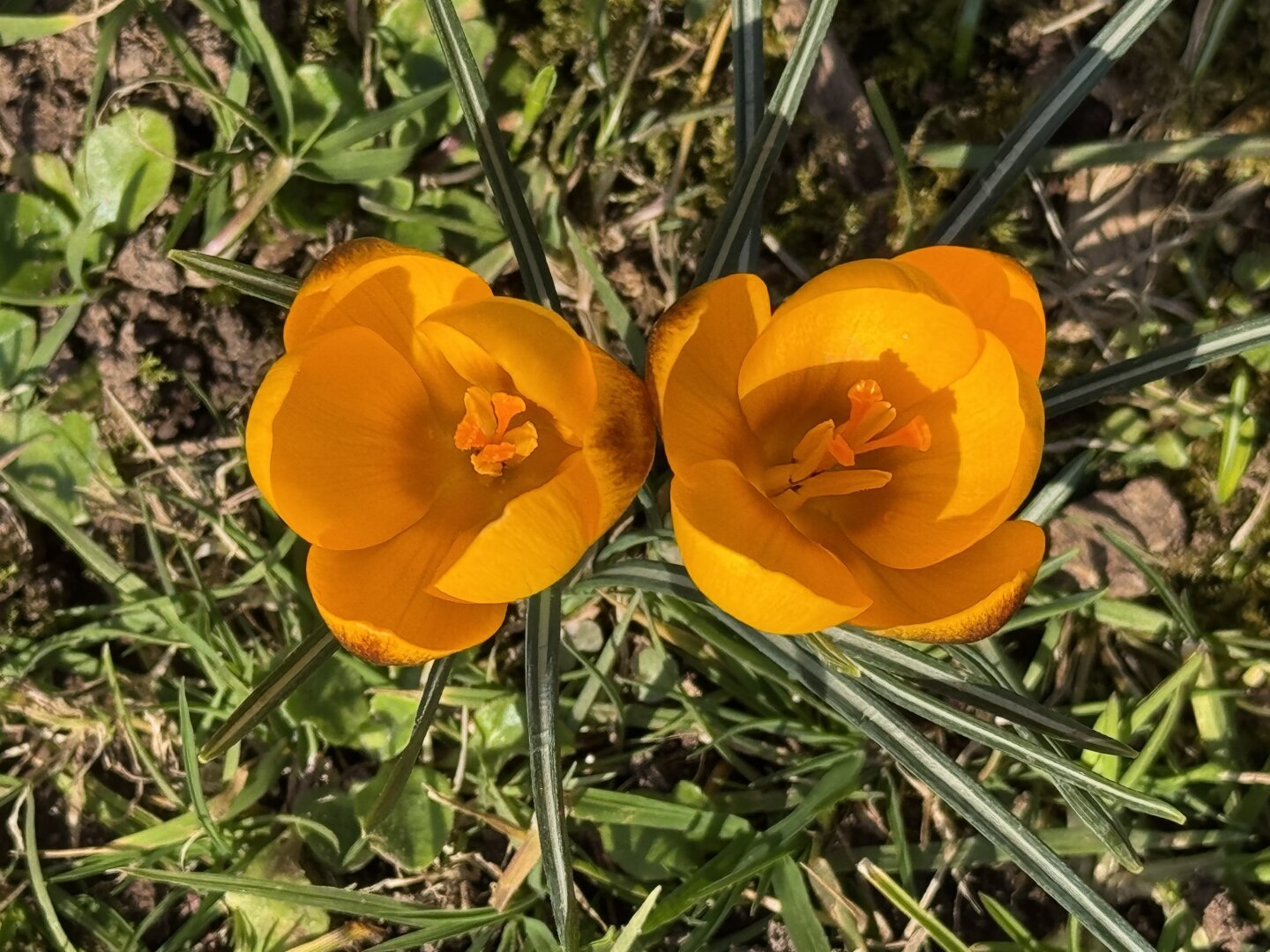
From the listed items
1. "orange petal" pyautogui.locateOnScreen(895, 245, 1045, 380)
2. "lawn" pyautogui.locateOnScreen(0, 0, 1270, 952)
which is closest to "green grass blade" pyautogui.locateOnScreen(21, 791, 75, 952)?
"lawn" pyautogui.locateOnScreen(0, 0, 1270, 952)

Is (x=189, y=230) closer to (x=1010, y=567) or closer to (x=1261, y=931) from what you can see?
(x=1010, y=567)

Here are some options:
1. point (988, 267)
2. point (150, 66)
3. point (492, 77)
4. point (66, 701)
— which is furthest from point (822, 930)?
point (150, 66)

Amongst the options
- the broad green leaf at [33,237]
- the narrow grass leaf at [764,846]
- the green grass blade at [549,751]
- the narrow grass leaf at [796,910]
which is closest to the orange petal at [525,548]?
the green grass blade at [549,751]

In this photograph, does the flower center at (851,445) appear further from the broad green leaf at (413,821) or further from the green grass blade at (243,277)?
the broad green leaf at (413,821)

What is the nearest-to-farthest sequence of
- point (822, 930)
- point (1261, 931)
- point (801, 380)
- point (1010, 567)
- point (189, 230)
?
point (1010, 567)
point (801, 380)
point (822, 930)
point (1261, 931)
point (189, 230)

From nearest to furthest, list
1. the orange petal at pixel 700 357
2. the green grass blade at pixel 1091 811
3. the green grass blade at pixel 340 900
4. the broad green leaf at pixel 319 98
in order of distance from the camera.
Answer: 1. the orange petal at pixel 700 357
2. the green grass blade at pixel 1091 811
3. the green grass blade at pixel 340 900
4. the broad green leaf at pixel 319 98

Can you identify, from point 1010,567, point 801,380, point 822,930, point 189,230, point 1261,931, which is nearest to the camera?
point 1010,567

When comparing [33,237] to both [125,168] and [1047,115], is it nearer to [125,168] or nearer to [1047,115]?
[125,168]
